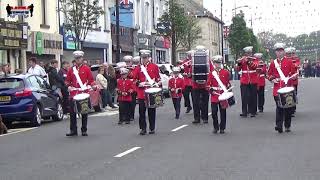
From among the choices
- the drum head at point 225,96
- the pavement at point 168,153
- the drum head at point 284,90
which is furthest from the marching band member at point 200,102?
the drum head at point 284,90

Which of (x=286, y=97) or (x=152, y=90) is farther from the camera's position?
(x=152, y=90)

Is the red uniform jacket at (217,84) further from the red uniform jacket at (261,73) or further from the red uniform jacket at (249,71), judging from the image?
the red uniform jacket at (261,73)

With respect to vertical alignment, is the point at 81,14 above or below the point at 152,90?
above

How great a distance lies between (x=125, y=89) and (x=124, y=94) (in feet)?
0.51

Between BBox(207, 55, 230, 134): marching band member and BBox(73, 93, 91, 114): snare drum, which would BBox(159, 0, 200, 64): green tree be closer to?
BBox(207, 55, 230, 134): marching band member

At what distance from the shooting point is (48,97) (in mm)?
19766

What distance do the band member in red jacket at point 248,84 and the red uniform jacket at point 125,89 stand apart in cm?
326

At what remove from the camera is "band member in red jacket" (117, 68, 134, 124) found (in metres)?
17.6

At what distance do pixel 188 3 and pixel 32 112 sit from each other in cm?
6128

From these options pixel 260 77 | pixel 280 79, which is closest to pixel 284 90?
pixel 280 79

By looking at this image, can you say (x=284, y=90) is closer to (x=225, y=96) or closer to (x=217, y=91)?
(x=225, y=96)

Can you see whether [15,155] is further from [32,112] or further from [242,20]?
→ [242,20]

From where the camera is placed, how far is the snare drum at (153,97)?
1498 centimetres

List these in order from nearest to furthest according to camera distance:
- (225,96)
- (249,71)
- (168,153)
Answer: (168,153) → (225,96) → (249,71)
